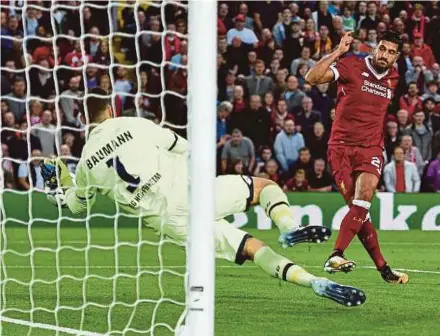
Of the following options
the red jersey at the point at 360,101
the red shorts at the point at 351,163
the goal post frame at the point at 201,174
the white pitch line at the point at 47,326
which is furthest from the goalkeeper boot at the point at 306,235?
the red jersey at the point at 360,101

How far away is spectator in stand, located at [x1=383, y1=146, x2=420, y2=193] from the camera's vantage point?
15.4 m

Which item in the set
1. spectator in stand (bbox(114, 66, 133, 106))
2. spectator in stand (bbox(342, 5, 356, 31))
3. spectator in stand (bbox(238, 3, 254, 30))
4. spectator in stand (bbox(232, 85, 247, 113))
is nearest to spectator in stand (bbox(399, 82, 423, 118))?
spectator in stand (bbox(342, 5, 356, 31))

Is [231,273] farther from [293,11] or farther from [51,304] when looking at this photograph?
[293,11]

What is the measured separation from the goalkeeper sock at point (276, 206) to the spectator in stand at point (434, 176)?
794 cm

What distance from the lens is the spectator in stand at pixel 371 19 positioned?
17.7 meters

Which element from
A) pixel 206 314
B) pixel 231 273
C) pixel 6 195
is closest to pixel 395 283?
pixel 231 273

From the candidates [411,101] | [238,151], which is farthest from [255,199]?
[411,101]

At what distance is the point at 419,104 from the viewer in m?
16.4

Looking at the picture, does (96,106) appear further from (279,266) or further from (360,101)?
(360,101)

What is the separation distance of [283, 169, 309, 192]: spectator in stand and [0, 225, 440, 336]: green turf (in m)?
2.33

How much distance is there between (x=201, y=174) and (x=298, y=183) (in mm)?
10069

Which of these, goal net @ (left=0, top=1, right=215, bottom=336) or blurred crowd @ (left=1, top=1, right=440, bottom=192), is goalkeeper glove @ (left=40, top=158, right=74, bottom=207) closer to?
goal net @ (left=0, top=1, right=215, bottom=336)

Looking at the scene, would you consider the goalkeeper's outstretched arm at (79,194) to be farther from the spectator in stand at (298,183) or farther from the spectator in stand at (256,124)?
the spectator in stand at (256,124)

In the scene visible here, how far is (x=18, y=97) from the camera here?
13.6m
